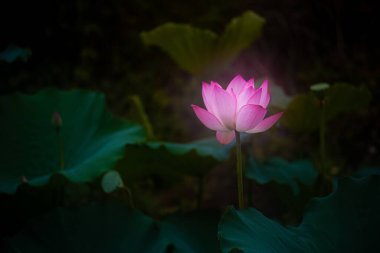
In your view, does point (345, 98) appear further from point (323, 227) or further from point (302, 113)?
point (323, 227)

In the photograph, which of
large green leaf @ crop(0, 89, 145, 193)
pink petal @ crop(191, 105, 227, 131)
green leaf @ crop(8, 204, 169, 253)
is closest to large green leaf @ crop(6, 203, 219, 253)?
green leaf @ crop(8, 204, 169, 253)

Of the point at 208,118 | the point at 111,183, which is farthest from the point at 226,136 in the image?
the point at 111,183

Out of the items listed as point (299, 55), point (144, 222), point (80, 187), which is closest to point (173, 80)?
point (299, 55)

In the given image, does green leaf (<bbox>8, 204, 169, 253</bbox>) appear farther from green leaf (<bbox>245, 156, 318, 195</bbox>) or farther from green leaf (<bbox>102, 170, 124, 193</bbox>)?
green leaf (<bbox>245, 156, 318, 195</bbox>)

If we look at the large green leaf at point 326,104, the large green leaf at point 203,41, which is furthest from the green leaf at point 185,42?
the large green leaf at point 326,104

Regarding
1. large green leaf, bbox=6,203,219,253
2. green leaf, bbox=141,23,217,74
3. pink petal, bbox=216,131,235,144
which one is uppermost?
green leaf, bbox=141,23,217,74

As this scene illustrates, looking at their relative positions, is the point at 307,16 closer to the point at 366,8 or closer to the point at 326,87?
the point at 366,8

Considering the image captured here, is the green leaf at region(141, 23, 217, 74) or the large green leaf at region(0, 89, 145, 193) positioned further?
the green leaf at region(141, 23, 217, 74)
